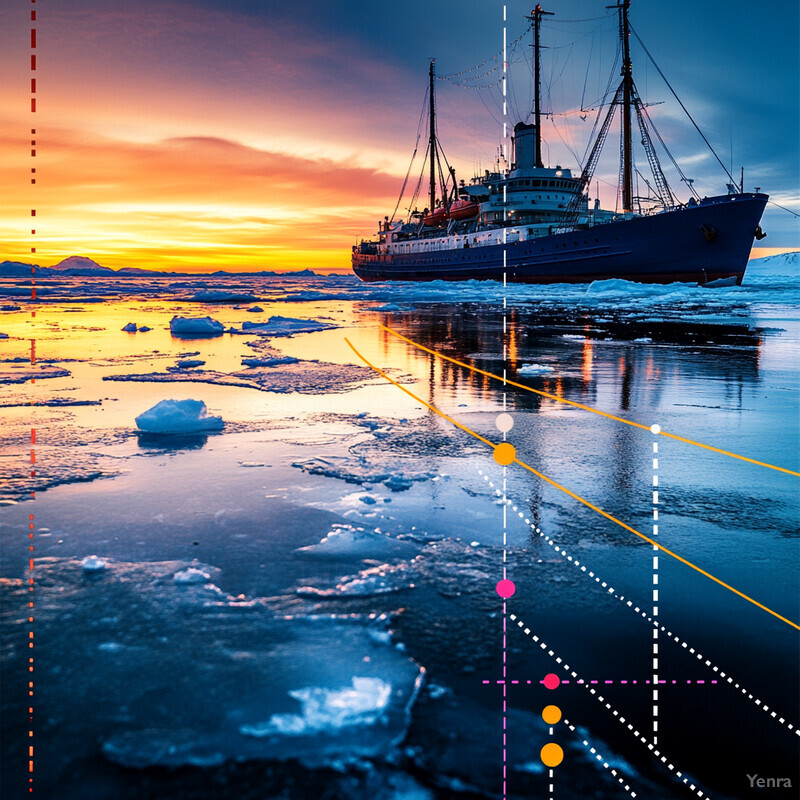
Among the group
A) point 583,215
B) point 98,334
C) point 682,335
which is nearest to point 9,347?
point 98,334

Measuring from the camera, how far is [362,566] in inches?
156

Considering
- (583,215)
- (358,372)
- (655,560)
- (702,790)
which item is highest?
(583,215)

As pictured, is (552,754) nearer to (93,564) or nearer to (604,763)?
(604,763)

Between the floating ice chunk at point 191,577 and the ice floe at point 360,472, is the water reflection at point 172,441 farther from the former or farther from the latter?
the floating ice chunk at point 191,577

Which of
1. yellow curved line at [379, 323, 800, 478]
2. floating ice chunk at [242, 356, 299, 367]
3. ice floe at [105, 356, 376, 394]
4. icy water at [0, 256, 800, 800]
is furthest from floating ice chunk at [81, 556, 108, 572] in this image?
floating ice chunk at [242, 356, 299, 367]

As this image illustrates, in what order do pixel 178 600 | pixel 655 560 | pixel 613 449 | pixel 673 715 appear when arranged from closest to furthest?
pixel 673 715 → pixel 178 600 → pixel 655 560 → pixel 613 449

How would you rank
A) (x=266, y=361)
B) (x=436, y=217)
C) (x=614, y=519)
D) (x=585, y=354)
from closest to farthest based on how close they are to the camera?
(x=614, y=519) < (x=266, y=361) < (x=585, y=354) < (x=436, y=217)

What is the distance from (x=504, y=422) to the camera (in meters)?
7.83

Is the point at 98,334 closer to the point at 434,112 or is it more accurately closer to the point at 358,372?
the point at 358,372

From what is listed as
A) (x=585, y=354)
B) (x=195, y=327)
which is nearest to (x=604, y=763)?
(x=585, y=354)

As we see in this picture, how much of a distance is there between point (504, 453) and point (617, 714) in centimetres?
394

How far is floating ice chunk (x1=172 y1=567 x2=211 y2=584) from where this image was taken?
146 inches

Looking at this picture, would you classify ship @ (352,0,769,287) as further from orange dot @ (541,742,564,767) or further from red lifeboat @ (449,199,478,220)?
orange dot @ (541,742,564,767)

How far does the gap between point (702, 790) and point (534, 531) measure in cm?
226
